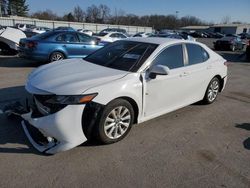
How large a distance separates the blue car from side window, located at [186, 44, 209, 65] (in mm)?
6023

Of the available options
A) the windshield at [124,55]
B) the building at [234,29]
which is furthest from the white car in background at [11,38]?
the building at [234,29]

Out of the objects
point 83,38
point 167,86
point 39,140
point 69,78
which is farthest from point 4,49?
point 167,86

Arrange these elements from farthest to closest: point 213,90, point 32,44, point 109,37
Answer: point 109,37, point 32,44, point 213,90

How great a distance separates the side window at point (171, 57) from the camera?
4.17 metres

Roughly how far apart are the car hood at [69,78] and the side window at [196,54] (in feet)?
5.63

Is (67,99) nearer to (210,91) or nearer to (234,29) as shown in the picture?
(210,91)

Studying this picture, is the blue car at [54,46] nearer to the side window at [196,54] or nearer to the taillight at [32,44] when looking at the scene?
the taillight at [32,44]

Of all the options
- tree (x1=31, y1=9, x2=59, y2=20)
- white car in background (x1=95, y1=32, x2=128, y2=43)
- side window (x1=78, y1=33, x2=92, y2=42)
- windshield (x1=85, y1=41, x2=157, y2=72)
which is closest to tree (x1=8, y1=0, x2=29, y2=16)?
tree (x1=31, y1=9, x2=59, y2=20)

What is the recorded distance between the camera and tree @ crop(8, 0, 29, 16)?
290 feet

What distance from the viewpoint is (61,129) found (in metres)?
3.10

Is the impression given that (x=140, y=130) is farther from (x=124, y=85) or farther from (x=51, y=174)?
(x=51, y=174)

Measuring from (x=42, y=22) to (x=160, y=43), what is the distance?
45571 mm

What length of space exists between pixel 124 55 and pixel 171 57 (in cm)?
86

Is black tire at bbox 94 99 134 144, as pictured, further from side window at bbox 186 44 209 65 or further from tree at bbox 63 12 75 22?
tree at bbox 63 12 75 22
